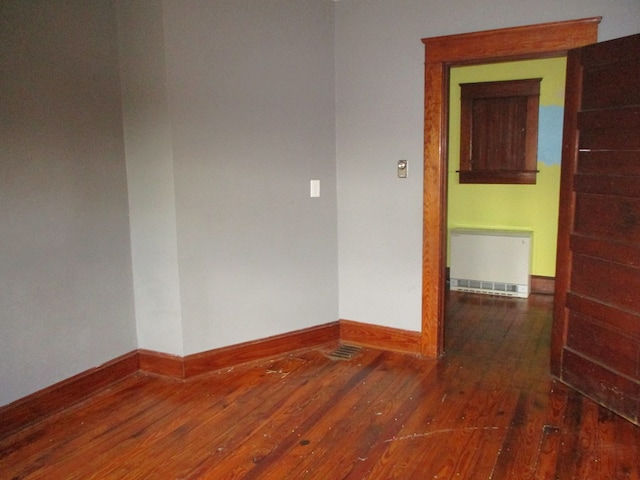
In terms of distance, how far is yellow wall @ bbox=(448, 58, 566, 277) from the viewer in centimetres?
516

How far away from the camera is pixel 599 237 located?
114 inches

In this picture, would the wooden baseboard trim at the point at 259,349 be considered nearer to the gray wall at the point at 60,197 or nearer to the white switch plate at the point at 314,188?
the gray wall at the point at 60,197

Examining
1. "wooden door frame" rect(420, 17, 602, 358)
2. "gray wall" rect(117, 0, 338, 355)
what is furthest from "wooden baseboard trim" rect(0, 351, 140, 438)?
"wooden door frame" rect(420, 17, 602, 358)

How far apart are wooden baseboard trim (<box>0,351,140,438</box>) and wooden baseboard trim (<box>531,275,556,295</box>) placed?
399cm

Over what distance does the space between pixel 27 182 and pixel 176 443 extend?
1.49 metres

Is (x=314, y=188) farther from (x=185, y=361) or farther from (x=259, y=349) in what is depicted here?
(x=185, y=361)

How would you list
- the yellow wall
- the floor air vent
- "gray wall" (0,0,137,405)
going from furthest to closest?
the yellow wall, the floor air vent, "gray wall" (0,0,137,405)

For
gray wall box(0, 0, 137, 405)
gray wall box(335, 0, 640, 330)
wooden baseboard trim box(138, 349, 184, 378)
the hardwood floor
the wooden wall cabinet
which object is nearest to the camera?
the hardwood floor

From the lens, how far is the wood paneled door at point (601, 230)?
2689 mm

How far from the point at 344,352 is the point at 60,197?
6.87 ft

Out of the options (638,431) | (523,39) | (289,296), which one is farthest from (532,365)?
(523,39)

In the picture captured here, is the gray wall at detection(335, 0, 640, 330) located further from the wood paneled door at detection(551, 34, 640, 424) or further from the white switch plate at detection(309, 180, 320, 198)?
the wood paneled door at detection(551, 34, 640, 424)

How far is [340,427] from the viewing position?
8.82 ft

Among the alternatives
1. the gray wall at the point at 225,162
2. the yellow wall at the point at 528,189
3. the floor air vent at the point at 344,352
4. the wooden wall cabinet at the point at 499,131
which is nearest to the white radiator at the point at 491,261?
the yellow wall at the point at 528,189
